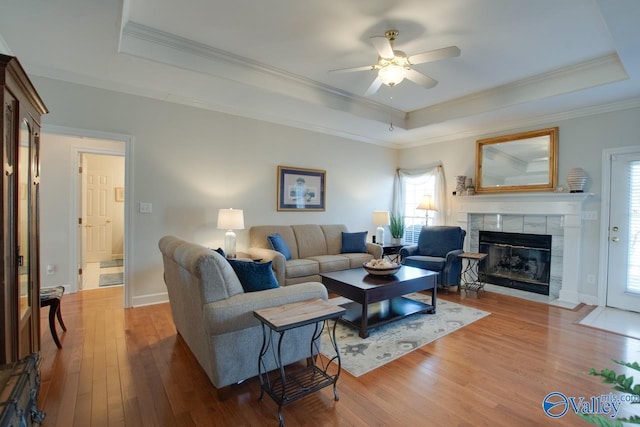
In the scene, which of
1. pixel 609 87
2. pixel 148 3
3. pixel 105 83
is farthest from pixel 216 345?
pixel 609 87

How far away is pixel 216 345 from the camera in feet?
6.51

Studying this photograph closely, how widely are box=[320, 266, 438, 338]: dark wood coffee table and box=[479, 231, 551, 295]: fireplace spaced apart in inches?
81.1

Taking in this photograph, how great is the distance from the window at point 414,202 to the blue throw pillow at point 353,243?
1593 mm

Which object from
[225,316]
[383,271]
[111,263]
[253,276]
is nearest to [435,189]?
[383,271]

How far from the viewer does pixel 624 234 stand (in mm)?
3914

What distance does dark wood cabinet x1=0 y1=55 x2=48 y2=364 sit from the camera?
1.60 metres

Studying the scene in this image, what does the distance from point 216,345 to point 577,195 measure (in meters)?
4.71

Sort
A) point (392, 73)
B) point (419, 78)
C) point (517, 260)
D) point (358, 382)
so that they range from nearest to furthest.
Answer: point (358, 382), point (392, 73), point (419, 78), point (517, 260)

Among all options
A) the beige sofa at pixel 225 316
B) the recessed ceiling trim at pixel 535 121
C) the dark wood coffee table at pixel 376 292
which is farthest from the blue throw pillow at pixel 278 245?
the recessed ceiling trim at pixel 535 121

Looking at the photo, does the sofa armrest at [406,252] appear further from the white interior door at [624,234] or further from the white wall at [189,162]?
the white interior door at [624,234]

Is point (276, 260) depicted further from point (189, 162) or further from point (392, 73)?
point (392, 73)

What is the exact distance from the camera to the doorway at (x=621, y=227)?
384 centimetres

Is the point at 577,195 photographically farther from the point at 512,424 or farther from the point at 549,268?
the point at 512,424

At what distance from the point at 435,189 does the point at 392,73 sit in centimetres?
346
